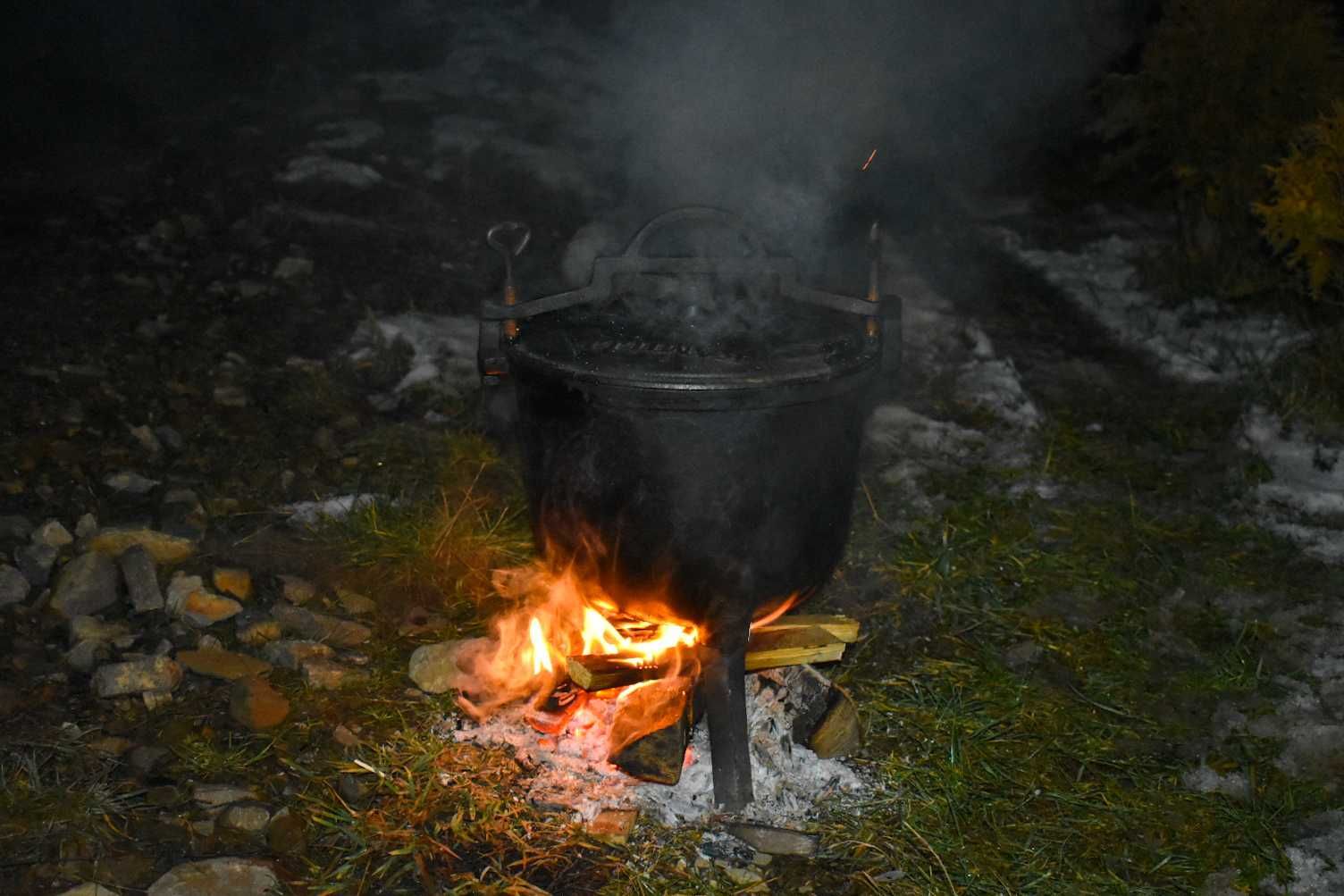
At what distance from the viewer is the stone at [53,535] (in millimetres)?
3379

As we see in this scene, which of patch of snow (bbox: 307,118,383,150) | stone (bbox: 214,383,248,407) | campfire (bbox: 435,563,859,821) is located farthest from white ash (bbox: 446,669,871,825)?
patch of snow (bbox: 307,118,383,150)

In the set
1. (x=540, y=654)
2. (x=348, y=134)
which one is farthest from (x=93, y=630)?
(x=348, y=134)

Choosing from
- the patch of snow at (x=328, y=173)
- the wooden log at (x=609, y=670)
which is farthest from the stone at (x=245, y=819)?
the patch of snow at (x=328, y=173)

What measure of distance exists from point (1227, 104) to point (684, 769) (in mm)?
5301

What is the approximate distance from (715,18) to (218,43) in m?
4.50

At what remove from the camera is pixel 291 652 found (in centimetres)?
309

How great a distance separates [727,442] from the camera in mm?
2373

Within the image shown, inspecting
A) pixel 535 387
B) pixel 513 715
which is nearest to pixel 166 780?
pixel 513 715

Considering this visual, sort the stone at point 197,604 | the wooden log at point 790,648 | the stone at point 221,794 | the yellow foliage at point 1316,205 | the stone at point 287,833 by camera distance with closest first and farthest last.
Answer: the stone at point 287,833, the stone at point 221,794, the wooden log at point 790,648, the stone at point 197,604, the yellow foliage at point 1316,205

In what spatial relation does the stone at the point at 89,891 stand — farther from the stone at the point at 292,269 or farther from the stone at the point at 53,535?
the stone at the point at 292,269

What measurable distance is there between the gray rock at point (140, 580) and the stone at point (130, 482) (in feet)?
1.76

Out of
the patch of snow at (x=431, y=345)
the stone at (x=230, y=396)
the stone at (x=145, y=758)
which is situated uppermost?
the patch of snow at (x=431, y=345)

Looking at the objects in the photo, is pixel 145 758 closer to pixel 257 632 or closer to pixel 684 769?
pixel 257 632

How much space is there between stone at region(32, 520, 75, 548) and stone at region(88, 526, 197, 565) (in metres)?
0.07
